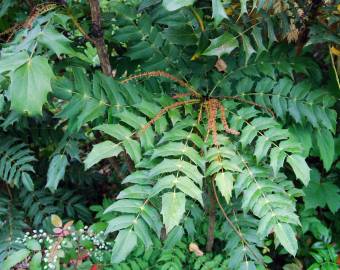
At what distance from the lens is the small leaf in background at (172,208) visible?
104 centimetres

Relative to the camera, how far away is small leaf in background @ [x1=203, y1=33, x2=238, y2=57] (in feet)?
4.33

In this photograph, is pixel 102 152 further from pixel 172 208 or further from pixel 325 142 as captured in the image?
pixel 325 142

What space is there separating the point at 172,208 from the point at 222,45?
0.57 metres

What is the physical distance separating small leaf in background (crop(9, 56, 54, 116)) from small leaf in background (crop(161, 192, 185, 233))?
393 millimetres

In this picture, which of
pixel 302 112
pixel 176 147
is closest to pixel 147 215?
pixel 176 147

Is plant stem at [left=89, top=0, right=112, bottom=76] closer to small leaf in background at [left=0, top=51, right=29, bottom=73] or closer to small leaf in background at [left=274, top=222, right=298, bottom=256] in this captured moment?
small leaf in background at [left=0, top=51, right=29, bottom=73]

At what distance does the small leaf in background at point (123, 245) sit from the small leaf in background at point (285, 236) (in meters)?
0.40

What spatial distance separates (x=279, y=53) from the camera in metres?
1.73

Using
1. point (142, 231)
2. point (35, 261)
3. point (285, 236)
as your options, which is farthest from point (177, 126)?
point (35, 261)

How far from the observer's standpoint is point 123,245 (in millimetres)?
1073

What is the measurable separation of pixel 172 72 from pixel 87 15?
19.7 inches

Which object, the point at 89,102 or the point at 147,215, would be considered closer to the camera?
the point at 147,215

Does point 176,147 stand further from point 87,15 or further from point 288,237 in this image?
point 87,15

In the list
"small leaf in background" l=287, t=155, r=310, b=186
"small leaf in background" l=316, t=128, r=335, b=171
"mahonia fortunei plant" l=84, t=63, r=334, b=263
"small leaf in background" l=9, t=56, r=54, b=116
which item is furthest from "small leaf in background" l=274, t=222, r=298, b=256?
"small leaf in background" l=9, t=56, r=54, b=116
